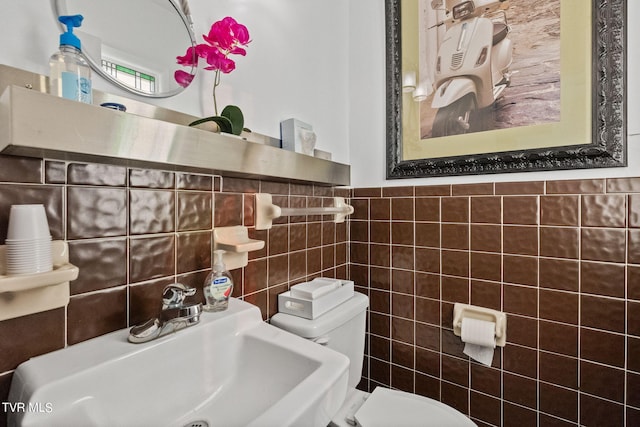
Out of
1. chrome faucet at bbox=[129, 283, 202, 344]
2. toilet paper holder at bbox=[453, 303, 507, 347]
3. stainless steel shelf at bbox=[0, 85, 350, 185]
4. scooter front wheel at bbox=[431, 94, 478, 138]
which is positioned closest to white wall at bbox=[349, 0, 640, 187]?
scooter front wheel at bbox=[431, 94, 478, 138]

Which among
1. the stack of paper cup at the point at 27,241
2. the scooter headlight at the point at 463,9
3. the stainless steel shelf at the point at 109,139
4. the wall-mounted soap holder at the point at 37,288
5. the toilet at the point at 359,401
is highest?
the scooter headlight at the point at 463,9

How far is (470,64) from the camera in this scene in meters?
1.14

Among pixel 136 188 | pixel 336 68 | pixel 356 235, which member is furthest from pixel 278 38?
pixel 356 235

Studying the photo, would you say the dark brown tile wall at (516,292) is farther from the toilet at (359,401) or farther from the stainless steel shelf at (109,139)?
the stainless steel shelf at (109,139)

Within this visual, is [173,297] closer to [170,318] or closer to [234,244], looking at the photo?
[170,318]

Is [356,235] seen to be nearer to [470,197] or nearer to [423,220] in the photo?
[423,220]

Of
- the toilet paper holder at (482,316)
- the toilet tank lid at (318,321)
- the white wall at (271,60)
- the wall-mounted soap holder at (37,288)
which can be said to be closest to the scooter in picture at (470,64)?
the white wall at (271,60)

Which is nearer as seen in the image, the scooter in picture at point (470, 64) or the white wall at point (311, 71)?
the white wall at point (311, 71)

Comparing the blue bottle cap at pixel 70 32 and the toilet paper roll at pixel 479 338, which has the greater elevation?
the blue bottle cap at pixel 70 32

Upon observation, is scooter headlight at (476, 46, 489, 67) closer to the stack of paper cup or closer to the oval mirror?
the oval mirror

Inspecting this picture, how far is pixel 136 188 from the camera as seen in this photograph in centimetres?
68

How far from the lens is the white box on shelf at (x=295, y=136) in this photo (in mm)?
1049

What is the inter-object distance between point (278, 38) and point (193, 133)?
0.62m

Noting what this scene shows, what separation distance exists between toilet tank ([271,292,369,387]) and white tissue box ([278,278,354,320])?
0.02m
